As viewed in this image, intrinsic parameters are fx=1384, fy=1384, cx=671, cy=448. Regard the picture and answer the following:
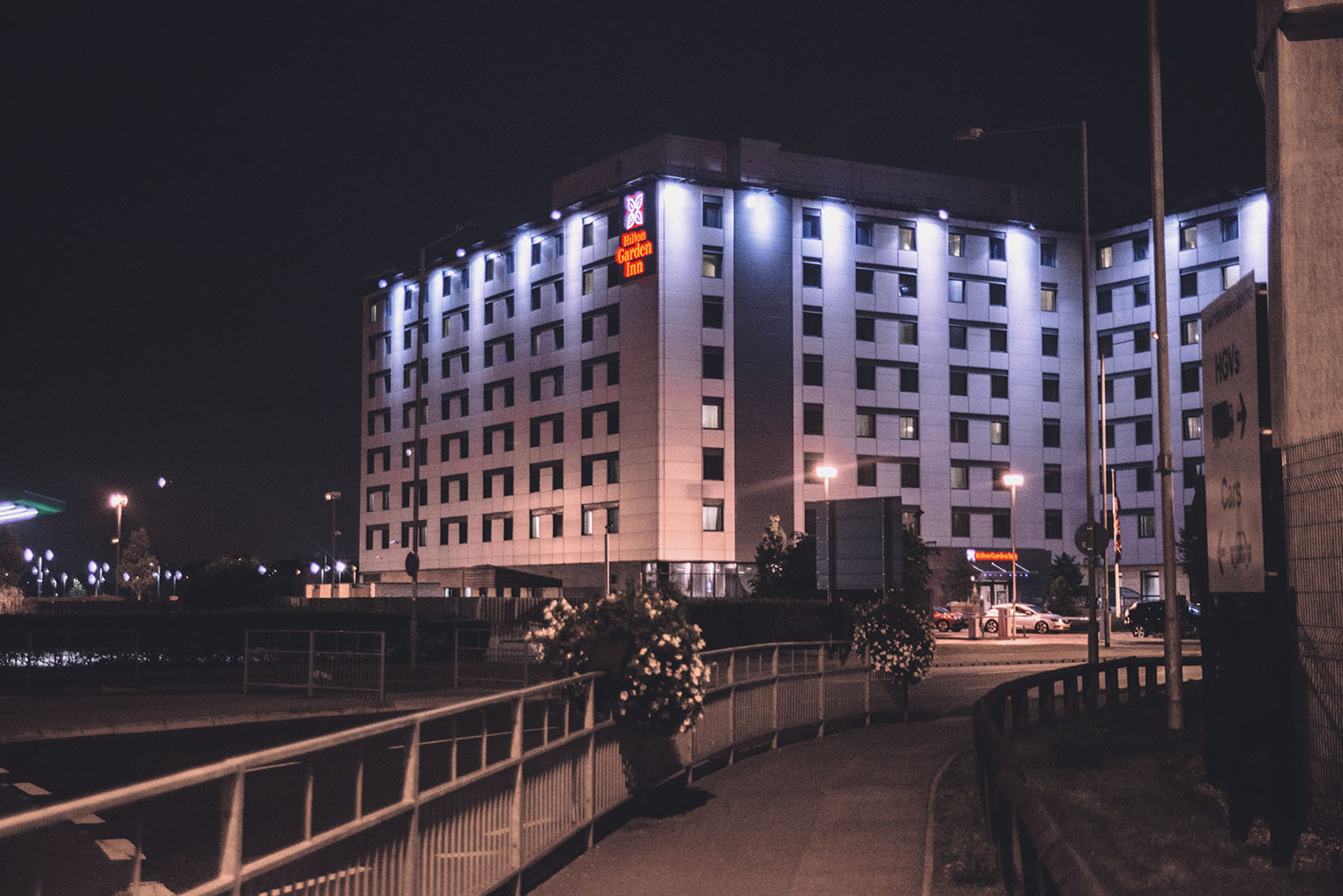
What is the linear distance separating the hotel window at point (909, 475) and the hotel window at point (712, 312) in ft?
50.6

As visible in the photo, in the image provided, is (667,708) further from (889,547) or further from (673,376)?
(673,376)

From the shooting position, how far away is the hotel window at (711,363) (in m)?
78.5

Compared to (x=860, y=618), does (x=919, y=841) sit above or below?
below

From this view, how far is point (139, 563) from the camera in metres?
130

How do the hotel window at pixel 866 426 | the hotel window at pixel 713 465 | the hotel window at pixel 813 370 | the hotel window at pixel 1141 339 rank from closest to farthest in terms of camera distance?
the hotel window at pixel 713 465, the hotel window at pixel 813 370, the hotel window at pixel 866 426, the hotel window at pixel 1141 339

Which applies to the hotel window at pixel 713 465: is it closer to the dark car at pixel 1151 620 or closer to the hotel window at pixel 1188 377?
the dark car at pixel 1151 620

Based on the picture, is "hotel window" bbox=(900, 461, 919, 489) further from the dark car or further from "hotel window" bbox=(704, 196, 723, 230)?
the dark car

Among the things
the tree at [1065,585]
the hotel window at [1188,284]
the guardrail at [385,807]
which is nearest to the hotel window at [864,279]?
the hotel window at [1188,284]

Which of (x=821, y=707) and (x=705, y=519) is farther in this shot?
(x=705, y=519)

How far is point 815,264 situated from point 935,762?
68507mm

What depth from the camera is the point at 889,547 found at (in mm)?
26109

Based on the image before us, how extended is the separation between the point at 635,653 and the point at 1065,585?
72.7 m

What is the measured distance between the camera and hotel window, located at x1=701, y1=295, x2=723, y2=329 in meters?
78.9

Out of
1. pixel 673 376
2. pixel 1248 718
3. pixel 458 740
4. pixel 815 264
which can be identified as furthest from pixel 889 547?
pixel 815 264
